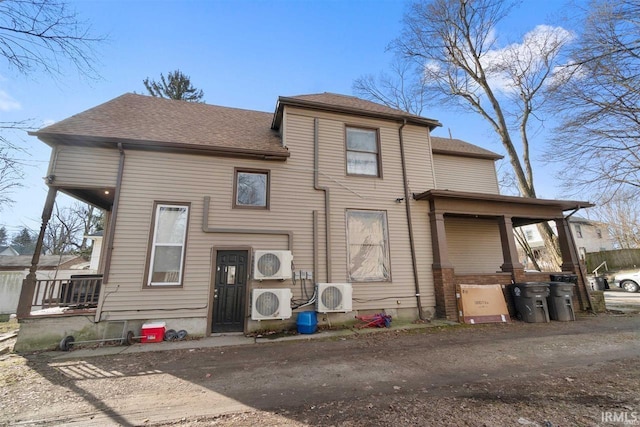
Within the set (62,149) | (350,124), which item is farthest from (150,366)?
(350,124)

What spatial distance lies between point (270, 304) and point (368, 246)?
315 centimetres

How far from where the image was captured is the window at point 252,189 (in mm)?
6871

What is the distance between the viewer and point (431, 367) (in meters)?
3.94

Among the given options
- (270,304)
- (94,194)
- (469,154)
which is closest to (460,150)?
(469,154)

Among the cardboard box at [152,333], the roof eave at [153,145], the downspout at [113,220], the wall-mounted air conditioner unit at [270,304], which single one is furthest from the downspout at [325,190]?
the downspout at [113,220]

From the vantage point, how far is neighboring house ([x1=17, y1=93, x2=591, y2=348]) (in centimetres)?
595

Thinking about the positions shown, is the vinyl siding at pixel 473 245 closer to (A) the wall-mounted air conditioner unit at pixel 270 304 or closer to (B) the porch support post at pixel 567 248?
(B) the porch support post at pixel 567 248

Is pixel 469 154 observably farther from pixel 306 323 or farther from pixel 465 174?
pixel 306 323

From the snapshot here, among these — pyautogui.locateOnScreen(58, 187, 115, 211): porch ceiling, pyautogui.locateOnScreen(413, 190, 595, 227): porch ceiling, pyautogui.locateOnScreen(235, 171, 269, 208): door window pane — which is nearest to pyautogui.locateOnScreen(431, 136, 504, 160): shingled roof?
pyautogui.locateOnScreen(413, 190, 595, 227): porch ceiling

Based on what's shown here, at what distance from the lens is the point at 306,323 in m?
6.10

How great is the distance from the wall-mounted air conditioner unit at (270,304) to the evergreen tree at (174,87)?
651 inches

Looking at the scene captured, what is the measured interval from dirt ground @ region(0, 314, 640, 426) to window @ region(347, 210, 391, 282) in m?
2.08

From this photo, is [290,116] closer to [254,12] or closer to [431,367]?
[254,12]

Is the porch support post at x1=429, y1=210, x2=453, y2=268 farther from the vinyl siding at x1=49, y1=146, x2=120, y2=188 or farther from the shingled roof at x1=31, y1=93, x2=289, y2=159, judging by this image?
the vinyl siding at x1=49, y1=146, x2=120, y2=188
